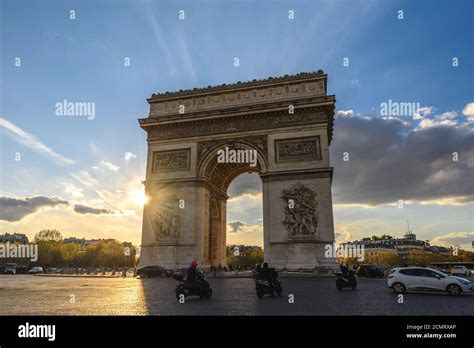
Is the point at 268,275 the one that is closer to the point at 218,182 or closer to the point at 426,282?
the point at 426,282

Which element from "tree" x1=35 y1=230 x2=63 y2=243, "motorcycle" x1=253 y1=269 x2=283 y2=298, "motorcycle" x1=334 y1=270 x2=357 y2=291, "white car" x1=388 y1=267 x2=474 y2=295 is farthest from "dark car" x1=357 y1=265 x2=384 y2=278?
"tree" x1=35 y1=230 x2=63 y2=243

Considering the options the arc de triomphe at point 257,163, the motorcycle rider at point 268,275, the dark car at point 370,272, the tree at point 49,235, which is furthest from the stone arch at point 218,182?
the tree at point 49,235

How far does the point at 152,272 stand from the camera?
2520 cm

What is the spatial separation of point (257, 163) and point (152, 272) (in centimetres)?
1111

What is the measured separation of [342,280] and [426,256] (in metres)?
93.2

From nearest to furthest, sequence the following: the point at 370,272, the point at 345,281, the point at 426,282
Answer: the point at 426,282 < the point at 345,281 < the point at 370,272

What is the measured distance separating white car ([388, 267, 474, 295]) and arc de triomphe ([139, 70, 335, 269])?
9207 millimetres

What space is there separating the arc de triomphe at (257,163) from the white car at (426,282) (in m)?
9.21

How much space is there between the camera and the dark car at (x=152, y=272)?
81.7 feet

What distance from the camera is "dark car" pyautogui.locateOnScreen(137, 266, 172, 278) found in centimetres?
2489

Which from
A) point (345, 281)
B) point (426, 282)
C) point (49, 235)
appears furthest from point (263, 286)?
point (49, 235)

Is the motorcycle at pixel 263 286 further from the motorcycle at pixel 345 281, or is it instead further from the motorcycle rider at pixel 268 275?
the motorcycle at pixel 345 281

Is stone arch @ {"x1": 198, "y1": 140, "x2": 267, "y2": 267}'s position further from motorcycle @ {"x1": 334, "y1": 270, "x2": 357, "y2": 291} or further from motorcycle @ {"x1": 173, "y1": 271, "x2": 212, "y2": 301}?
motorcycle @ {"x1": 173, "y1": 271, "x2": 212, "y2": 301}
